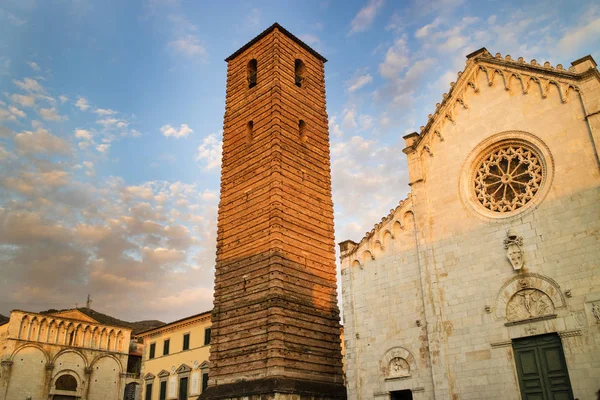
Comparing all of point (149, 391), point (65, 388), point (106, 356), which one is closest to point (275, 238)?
point (149, 391)

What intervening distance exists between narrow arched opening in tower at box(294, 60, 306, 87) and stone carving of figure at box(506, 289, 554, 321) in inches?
739

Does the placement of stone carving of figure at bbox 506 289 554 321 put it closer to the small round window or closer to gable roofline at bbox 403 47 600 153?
the small round window

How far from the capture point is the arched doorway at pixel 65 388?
4331cm

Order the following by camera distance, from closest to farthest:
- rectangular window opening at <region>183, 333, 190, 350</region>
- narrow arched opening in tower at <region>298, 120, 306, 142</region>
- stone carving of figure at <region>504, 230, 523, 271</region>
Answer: stone carving of figure at <region>504, 230, 523, 271</region> < narrow arched opening in tower at <region>298, 120, 306, 142</region> < rectangular window opening at <region>183, 333, 190, 350</region>

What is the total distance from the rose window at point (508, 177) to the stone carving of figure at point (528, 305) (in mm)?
2807

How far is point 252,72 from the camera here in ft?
103

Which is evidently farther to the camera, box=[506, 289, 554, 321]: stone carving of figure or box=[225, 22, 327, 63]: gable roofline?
box=[225, 22, 327, 63]: gable roofline

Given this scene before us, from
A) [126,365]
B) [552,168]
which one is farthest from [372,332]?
[126,365]

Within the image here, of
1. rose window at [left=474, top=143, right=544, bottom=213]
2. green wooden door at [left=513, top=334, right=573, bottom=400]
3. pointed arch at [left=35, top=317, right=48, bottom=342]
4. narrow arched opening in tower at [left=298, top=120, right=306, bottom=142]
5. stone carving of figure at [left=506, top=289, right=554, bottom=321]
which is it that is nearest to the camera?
green wooden door at [left=513, top=334, right=573, bottom=400]

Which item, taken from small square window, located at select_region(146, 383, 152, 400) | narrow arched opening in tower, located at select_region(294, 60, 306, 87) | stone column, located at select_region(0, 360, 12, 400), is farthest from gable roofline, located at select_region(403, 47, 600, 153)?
stone column, located at select_region(0, 360, 12, 400)

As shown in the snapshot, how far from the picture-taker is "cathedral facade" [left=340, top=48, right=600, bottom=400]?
15.5 metres

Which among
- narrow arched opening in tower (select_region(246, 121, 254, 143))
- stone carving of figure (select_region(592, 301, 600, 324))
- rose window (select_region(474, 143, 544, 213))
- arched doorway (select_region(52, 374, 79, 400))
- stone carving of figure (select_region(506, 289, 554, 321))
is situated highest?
narrow arched opening in tower (select_region(246, 121, 254, 143))

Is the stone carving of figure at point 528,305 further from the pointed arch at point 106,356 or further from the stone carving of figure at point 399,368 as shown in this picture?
the pointed arch at point 106,356

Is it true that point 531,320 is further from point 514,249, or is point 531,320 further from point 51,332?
point 51,332
